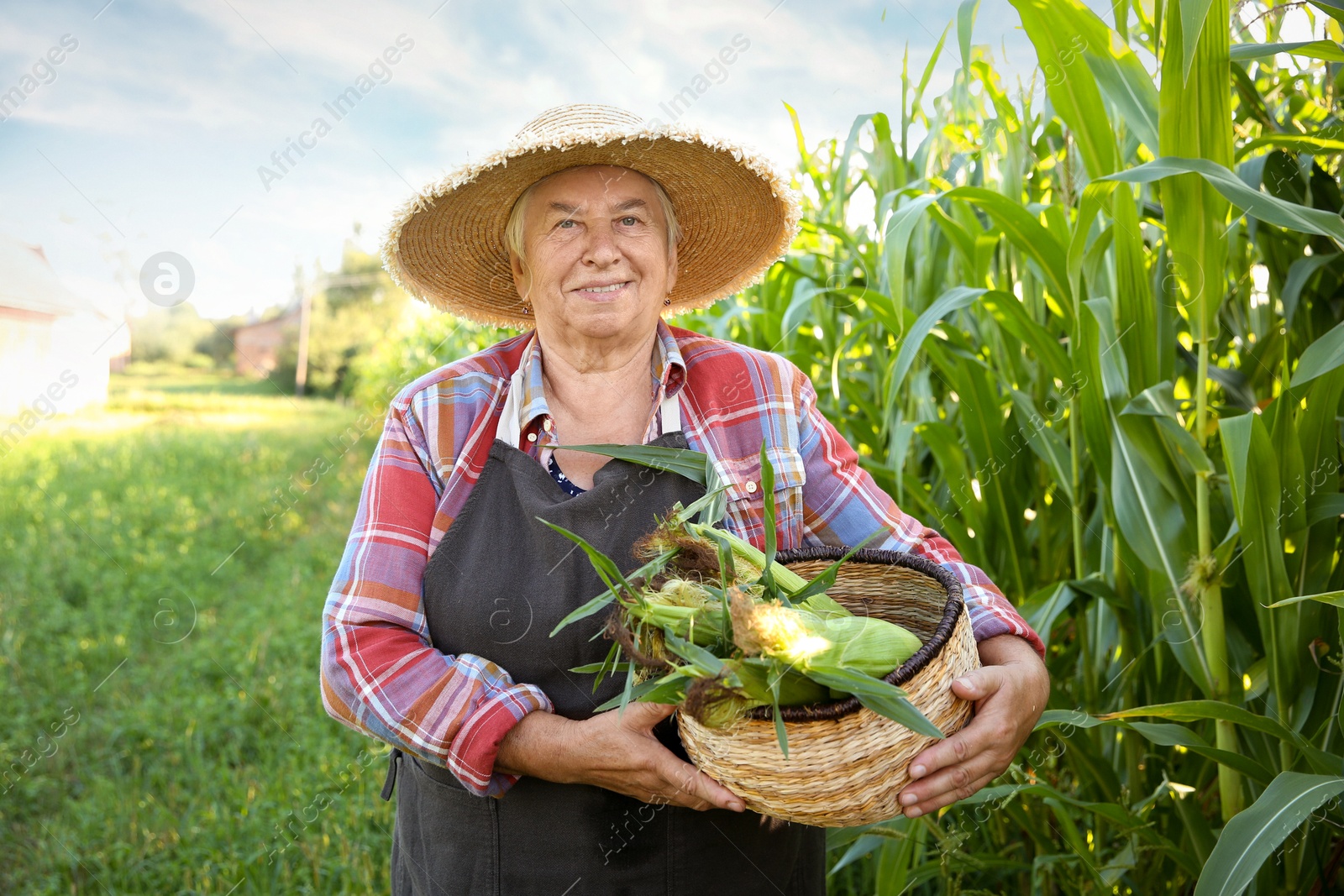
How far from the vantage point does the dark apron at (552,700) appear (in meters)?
1.41

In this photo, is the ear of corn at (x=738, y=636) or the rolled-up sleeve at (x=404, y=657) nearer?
the ear of corn at (x=738, y=636)

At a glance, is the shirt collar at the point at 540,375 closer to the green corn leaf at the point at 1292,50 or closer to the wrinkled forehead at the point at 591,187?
the wrinkled forehead at the point at 591,187

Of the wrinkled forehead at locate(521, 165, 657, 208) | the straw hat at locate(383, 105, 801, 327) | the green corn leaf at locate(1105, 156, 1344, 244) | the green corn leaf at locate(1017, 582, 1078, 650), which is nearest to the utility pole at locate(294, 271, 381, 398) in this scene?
the straw hat at locate(383, 105, 801, 327)

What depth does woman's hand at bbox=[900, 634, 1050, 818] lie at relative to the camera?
110cm

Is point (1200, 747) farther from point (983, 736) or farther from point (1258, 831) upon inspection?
point (983, 736)

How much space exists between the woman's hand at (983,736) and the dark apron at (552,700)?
0.42 m

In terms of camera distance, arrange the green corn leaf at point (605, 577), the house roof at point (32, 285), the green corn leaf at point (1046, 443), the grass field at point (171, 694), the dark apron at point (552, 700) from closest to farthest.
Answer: the green corn leaf at point (605, 577) < the dark apron at point (552, 700) < the green corn leaf at point (1046, 443) < the grass field at point (171, 694) < the house roof at point (32, 285)

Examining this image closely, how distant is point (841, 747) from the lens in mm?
990

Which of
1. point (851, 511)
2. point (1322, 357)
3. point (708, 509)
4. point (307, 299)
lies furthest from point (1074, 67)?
point (307, 299)

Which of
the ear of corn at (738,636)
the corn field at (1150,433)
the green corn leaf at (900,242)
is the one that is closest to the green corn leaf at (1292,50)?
the corn field at (1150,433)

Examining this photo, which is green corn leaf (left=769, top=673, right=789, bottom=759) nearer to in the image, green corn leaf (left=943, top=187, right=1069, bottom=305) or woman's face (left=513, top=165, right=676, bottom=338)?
woman's face (left=513, top=165, right=676, bottom=338)

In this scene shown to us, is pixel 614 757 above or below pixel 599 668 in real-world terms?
below

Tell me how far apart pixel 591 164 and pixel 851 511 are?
776 millimetres

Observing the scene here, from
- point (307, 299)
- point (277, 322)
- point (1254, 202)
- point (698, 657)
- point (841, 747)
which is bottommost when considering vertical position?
point (841, 747)
